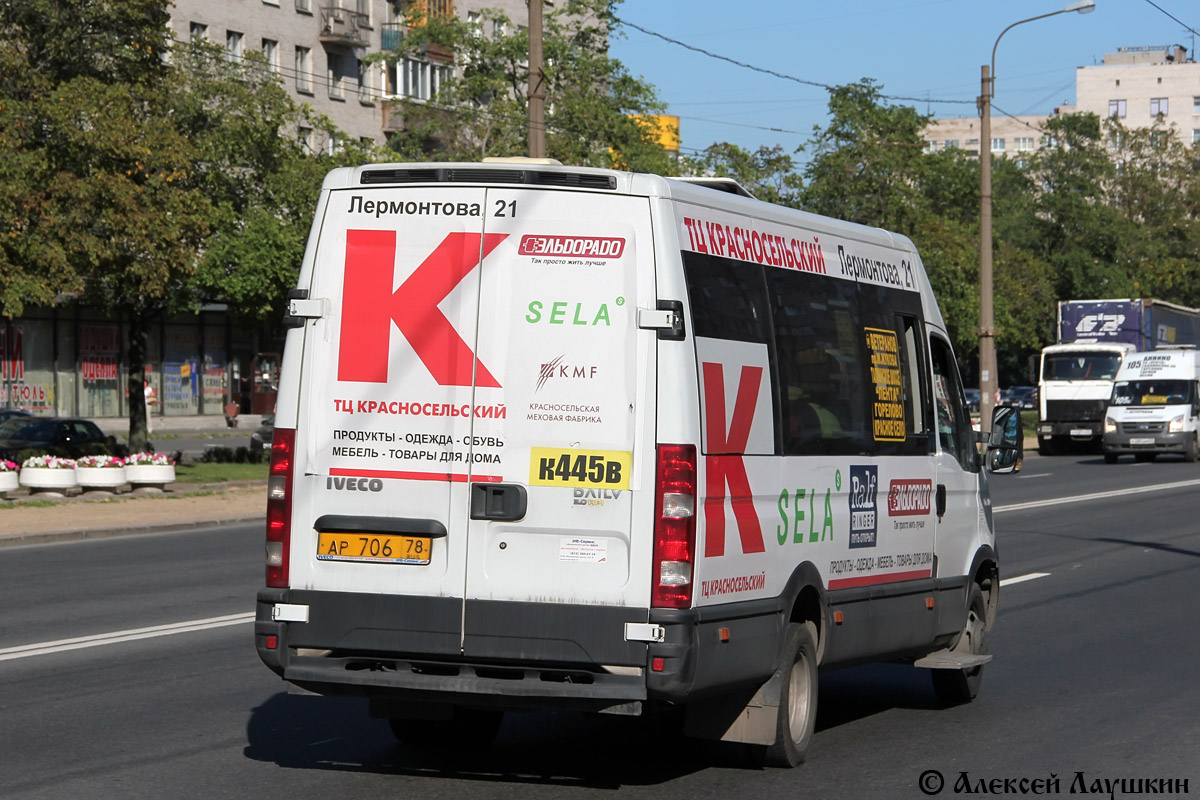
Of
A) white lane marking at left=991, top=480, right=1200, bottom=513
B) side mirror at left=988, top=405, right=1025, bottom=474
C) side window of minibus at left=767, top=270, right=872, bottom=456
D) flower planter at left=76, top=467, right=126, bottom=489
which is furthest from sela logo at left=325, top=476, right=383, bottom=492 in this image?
flower planter at left=76, top=467, right=126, bottom=489

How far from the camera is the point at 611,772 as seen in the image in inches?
282

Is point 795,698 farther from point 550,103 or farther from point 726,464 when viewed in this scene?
point 550,103

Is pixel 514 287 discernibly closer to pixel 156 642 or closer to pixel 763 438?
pixel 763 438

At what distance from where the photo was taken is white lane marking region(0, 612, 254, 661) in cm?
1052

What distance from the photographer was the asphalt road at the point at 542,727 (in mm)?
6906

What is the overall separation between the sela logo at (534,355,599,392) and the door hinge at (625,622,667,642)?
3.21 ft

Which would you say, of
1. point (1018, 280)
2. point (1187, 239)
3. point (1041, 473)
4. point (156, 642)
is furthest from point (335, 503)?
point (1187, 239)

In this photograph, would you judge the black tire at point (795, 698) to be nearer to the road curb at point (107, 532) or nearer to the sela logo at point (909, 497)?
the sela logo at point (909, 497)

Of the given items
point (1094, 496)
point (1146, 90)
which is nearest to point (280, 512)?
point (1094, 496)

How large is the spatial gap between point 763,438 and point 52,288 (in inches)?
882

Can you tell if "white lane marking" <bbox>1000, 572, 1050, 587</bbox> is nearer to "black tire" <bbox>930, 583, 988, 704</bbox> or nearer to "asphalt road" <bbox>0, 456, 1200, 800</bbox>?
"asphalt road" <bbox>0, 456, 1200, 800</bbox>

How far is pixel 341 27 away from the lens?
63.8 m

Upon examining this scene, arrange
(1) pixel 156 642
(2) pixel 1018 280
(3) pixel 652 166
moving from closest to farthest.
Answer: (1) pixel 156 642, (3) pixel 652 166, (2) pixel 1018 280

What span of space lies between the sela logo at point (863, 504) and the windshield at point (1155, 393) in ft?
112
